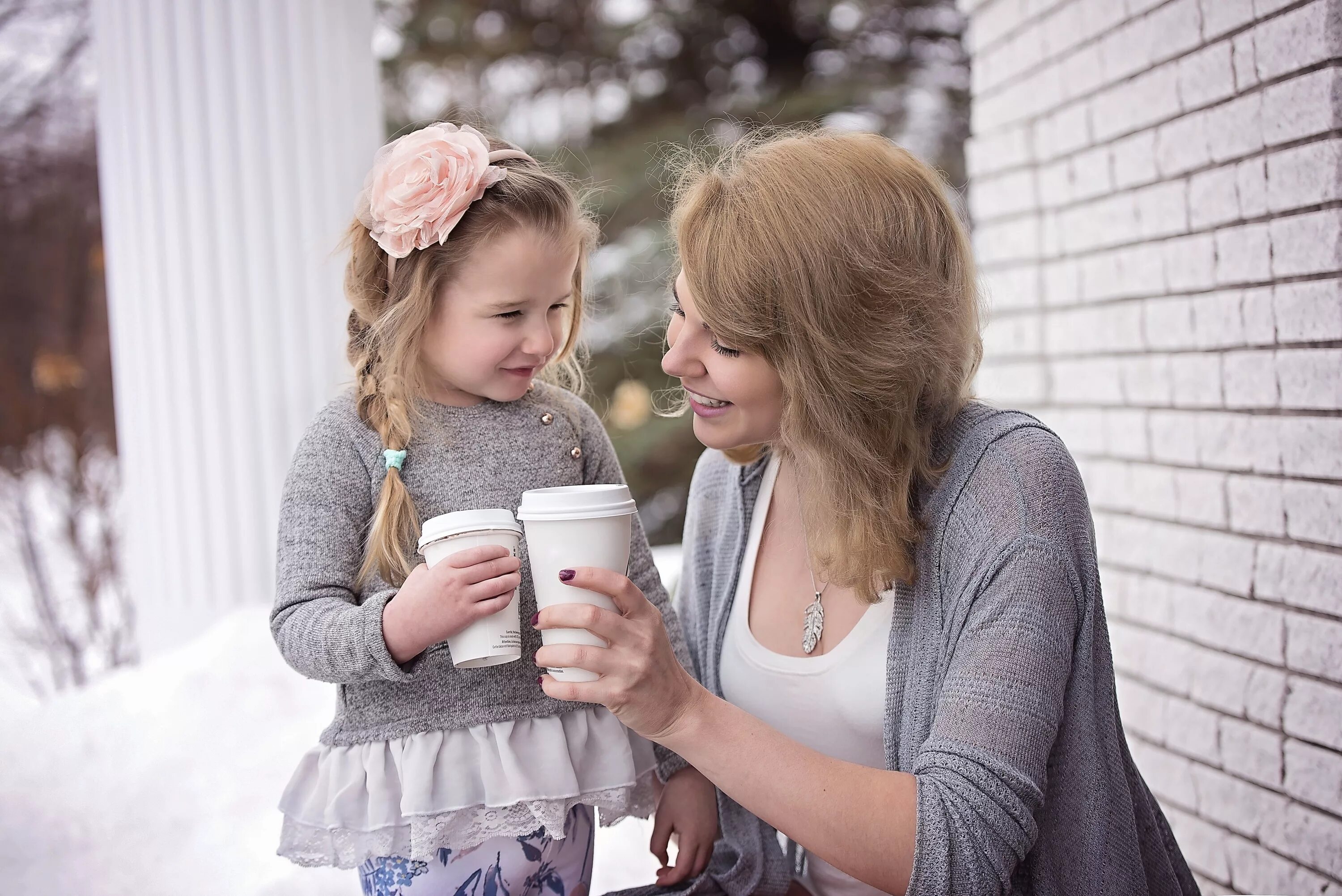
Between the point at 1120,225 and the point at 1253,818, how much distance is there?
136 centimetres

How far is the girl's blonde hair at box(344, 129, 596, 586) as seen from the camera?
1.48 meters

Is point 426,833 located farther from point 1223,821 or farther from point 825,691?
point 1223,821

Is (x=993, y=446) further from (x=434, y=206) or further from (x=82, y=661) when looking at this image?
(x=82, y=661)

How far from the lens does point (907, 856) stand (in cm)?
126

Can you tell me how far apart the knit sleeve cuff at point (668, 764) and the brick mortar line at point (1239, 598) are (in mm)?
695

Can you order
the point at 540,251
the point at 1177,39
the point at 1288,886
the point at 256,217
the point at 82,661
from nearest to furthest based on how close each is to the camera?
the point at 540,251, the point at 1288,886, the point at 1177,39, the point at 256,217, the point at 82,661

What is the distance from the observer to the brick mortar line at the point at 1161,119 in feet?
6.11

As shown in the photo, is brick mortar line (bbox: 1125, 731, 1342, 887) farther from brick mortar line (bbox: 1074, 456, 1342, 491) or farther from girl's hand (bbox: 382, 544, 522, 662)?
girl's hand (bbox: 382, 544, 522, 662)

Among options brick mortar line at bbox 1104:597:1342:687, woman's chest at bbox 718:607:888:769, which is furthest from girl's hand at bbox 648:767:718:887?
brick mortar line at bbox 1104:597:1342:687

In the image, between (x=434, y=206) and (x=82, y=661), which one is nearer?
(x=434, y=206)

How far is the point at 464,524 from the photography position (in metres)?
1.22

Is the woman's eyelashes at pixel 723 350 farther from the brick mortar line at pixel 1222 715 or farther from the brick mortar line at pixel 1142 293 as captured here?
the brick mortar line at pixel 1222 715

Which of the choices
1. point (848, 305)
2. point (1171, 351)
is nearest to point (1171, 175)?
point (1171, 351)

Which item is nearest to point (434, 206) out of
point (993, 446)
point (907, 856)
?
point (993, 446)
